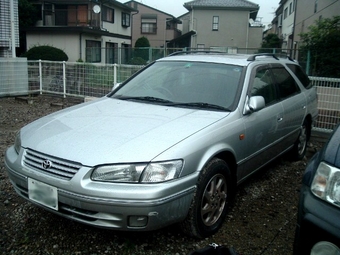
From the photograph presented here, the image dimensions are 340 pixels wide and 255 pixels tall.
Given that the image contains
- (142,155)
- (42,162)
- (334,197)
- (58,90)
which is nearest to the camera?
(334,197)

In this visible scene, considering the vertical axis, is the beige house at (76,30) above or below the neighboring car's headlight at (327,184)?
above

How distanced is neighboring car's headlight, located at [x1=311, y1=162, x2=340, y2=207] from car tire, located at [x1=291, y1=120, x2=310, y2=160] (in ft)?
9.79

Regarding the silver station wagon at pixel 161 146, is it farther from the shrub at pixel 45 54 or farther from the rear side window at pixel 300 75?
the shrub at pixel 45 54

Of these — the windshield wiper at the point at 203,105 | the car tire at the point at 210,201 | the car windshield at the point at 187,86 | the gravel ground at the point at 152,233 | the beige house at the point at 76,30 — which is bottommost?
the gravel ground at the point at 152,233

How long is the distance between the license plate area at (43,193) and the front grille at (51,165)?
0.34 feet

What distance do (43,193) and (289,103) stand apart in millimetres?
3125

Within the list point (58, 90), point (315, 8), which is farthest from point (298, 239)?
point (315, 8)

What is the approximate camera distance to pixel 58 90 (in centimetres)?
1065

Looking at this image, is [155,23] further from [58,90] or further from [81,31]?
[58,90]

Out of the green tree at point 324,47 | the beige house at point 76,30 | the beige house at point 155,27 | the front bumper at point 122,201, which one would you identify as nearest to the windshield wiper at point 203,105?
the front bumper at point 122,201

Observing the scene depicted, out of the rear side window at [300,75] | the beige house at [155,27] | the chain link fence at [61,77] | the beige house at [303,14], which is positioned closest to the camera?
the rear side window at [300,75]

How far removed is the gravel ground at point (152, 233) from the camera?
277 centimetres

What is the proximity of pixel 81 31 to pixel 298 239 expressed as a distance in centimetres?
2250

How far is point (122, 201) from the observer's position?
2.34m
